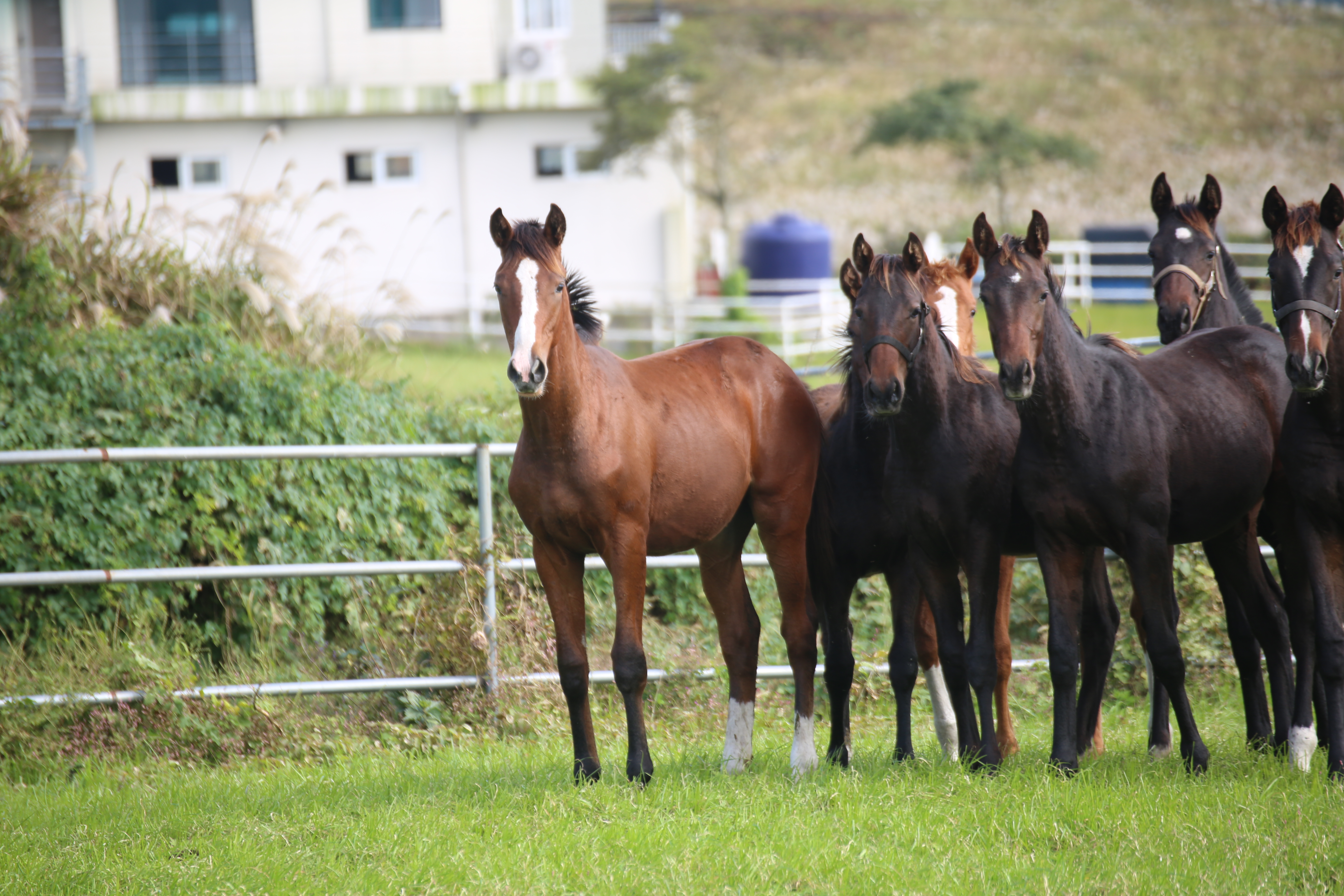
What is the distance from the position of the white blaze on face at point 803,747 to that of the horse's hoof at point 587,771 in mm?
864

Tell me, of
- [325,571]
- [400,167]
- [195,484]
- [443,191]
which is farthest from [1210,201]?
[400,167]

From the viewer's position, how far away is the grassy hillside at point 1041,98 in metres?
46.0

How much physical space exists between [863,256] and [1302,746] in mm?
2722

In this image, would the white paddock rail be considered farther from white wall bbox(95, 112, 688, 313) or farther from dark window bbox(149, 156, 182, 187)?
dark window bbox(149, 156, 182, 187)

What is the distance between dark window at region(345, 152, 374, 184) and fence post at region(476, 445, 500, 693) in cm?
1881

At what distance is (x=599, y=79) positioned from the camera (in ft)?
80.1

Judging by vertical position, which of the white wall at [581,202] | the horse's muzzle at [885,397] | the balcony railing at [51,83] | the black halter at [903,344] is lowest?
the horse's muzzle at [885,397]

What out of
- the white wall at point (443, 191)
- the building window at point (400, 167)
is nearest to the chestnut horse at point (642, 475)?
the white wall at point (443, 191)

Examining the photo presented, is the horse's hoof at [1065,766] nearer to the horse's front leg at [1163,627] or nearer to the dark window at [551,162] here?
the horse's front leg at [1163,627]

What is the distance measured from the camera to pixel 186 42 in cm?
2450

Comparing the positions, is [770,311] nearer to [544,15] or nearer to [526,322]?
[544,15]

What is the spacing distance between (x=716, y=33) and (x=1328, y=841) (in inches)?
2300

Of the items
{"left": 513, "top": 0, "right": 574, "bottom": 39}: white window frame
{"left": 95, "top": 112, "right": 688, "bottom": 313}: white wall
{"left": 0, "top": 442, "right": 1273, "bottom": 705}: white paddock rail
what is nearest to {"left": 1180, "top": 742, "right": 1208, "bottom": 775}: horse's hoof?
{"left": 0, "top": 442, "right": 1273, "bottom": 705}: white paddock rail

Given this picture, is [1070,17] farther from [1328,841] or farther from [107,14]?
[1328,841]
